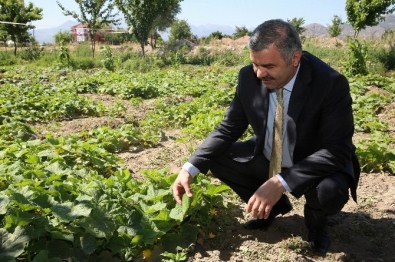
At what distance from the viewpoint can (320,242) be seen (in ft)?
8.84

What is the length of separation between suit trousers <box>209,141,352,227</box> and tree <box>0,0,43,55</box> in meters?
24.2

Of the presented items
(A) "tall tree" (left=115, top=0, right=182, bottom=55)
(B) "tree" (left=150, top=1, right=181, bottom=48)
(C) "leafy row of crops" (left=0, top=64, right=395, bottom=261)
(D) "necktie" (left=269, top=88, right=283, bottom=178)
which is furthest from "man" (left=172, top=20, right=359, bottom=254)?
(B) "tree" (left=150, top=1, right=181, bottom=48)

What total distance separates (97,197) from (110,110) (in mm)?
4995

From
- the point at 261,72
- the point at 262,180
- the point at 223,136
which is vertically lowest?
the point at 262,180

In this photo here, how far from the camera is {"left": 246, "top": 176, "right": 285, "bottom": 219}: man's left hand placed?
2146mm

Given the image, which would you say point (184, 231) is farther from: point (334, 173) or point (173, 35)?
point (173, 35)

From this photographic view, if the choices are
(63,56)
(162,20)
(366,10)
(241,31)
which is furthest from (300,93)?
(241,31)

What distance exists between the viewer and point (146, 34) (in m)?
24.8

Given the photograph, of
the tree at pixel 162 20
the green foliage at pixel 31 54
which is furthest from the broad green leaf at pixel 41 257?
the tree at pixel 162 20

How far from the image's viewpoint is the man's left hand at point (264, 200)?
215cm

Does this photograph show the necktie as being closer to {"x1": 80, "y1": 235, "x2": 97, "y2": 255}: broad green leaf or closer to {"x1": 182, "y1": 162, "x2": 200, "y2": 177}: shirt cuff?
{"x1": 182, "y1": 162, "x2": 200, "y2": 177}: shirt cuff

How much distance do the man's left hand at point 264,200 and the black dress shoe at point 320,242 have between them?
0.70 m

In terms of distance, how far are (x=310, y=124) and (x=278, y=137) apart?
0.24 metres

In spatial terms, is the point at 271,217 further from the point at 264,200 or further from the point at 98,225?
the point at 98,225
